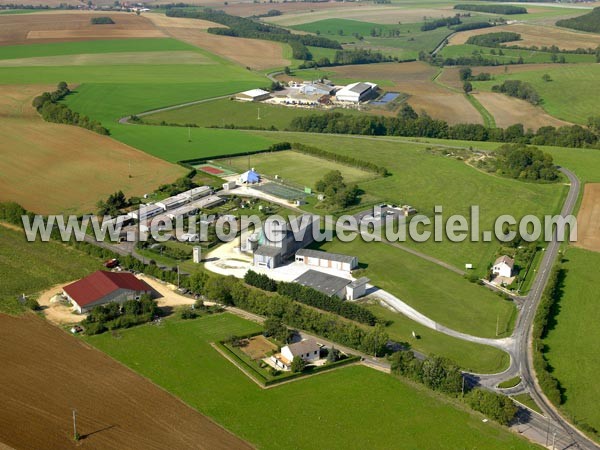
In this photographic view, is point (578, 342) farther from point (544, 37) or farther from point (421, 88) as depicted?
point (544, 37)

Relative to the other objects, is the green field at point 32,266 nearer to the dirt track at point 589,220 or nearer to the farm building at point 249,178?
the farm building at point 249,178

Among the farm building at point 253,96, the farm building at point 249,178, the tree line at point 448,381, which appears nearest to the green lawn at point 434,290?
the tree line at point 448,381

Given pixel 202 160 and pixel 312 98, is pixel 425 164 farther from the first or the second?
pixel 312 98

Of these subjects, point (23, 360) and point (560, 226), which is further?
point (560, 226)

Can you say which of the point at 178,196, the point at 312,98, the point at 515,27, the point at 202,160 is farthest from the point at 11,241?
the point at 515,27

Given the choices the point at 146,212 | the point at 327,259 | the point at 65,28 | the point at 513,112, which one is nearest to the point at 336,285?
the point at 327,259

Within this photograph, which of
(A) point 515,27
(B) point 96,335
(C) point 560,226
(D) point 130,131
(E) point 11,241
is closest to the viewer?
(B) point 96,335

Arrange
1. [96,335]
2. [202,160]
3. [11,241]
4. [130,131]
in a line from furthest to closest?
1. [130,131]
2. [202,160]
3. [11,241]
4. [96,335]

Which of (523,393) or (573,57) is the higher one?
(573,57)
